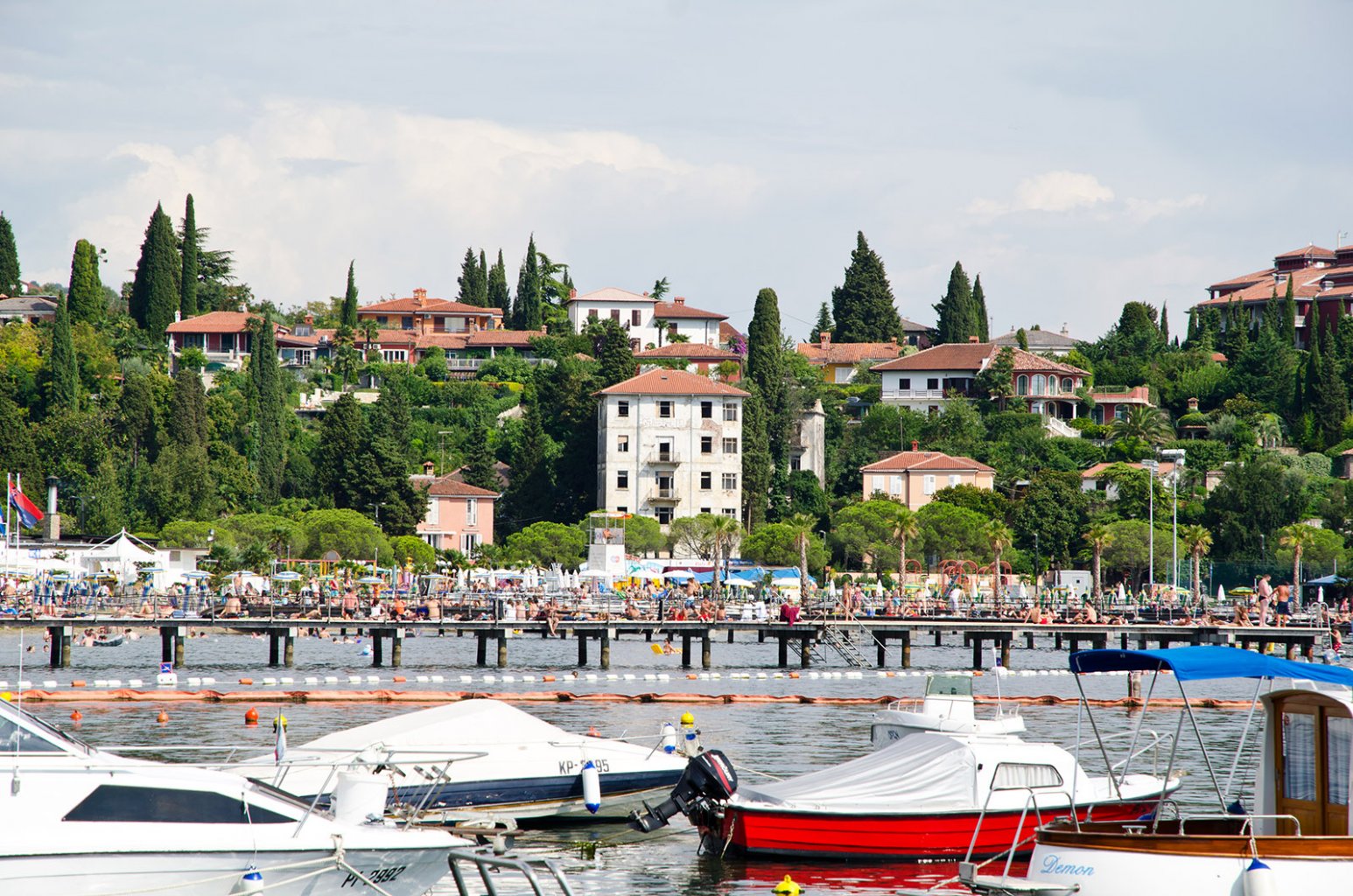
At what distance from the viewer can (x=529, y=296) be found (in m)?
153

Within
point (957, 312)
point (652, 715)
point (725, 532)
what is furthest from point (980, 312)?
point (652, 715)

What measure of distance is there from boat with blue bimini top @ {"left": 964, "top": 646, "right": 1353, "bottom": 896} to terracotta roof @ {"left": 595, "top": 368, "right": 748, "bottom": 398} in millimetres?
92484

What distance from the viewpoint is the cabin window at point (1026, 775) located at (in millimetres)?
23453

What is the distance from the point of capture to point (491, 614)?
62469 mm

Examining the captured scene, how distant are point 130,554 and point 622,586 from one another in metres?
24.6

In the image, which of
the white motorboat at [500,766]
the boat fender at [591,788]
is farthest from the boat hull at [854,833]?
the white motorboat at [500,766]

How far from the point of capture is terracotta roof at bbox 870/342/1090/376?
129500mm

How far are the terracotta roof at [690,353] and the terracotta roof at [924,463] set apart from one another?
21811 millimetres

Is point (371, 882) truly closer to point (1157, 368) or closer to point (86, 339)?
point (86, 339)

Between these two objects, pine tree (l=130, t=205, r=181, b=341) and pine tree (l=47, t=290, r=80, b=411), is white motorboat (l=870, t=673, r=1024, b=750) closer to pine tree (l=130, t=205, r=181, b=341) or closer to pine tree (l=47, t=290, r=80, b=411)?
pine tree (l=47, t=290, r=80, b=411)

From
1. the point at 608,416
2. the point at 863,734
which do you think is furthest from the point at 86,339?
the point at 863,734

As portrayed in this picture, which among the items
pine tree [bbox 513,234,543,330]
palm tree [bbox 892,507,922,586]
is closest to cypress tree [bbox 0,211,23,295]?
pine tree [bbox 513,234,543,330]

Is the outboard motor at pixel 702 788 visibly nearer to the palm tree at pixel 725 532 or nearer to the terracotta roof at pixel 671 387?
the palm tree at pixel 725 532

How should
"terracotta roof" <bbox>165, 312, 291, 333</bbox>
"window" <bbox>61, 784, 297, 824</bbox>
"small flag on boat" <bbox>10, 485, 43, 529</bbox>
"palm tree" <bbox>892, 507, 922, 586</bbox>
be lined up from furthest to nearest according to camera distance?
"terracotta roof" <bbox>165, 312, 291, 333</bbox> < "palm tree" <bbox>892, 507, 922, 586</bbox> < "small flag on boat" <bbox>10, 485, 43, 529</bbox> < "window" <bbox>61, 784, 297, 824</bbox>
